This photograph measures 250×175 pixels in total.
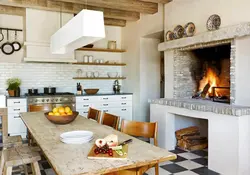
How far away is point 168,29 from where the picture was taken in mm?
4762

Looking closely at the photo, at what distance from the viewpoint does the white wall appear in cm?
549

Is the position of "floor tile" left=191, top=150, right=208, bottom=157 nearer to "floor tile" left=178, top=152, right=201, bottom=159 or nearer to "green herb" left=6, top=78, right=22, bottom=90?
"floor tile" left=178, top=152, right=201, bottom=159

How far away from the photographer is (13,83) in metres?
5.41

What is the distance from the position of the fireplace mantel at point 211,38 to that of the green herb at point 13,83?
3.26m

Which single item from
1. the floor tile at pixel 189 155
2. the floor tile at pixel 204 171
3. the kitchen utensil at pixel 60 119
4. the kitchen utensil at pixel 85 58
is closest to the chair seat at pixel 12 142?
the kitchen utensil at pixel 60 119

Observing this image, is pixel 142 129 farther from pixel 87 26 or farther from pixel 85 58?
pixel 85 58

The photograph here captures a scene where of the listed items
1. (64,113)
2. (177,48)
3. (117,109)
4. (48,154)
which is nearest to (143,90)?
(117,109)

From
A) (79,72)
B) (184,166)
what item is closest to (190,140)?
(184,166)

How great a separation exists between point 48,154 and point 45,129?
0.86 m

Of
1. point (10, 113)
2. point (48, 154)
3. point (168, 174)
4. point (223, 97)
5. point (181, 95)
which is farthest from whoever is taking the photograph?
point (10, 113)

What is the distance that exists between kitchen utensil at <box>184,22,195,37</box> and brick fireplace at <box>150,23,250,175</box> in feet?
0.56

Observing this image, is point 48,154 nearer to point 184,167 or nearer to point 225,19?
point 184,167

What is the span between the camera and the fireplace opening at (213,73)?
4.45 metres

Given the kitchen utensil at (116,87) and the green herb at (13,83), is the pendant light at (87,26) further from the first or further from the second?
the kitchen utensil at (116,87)
